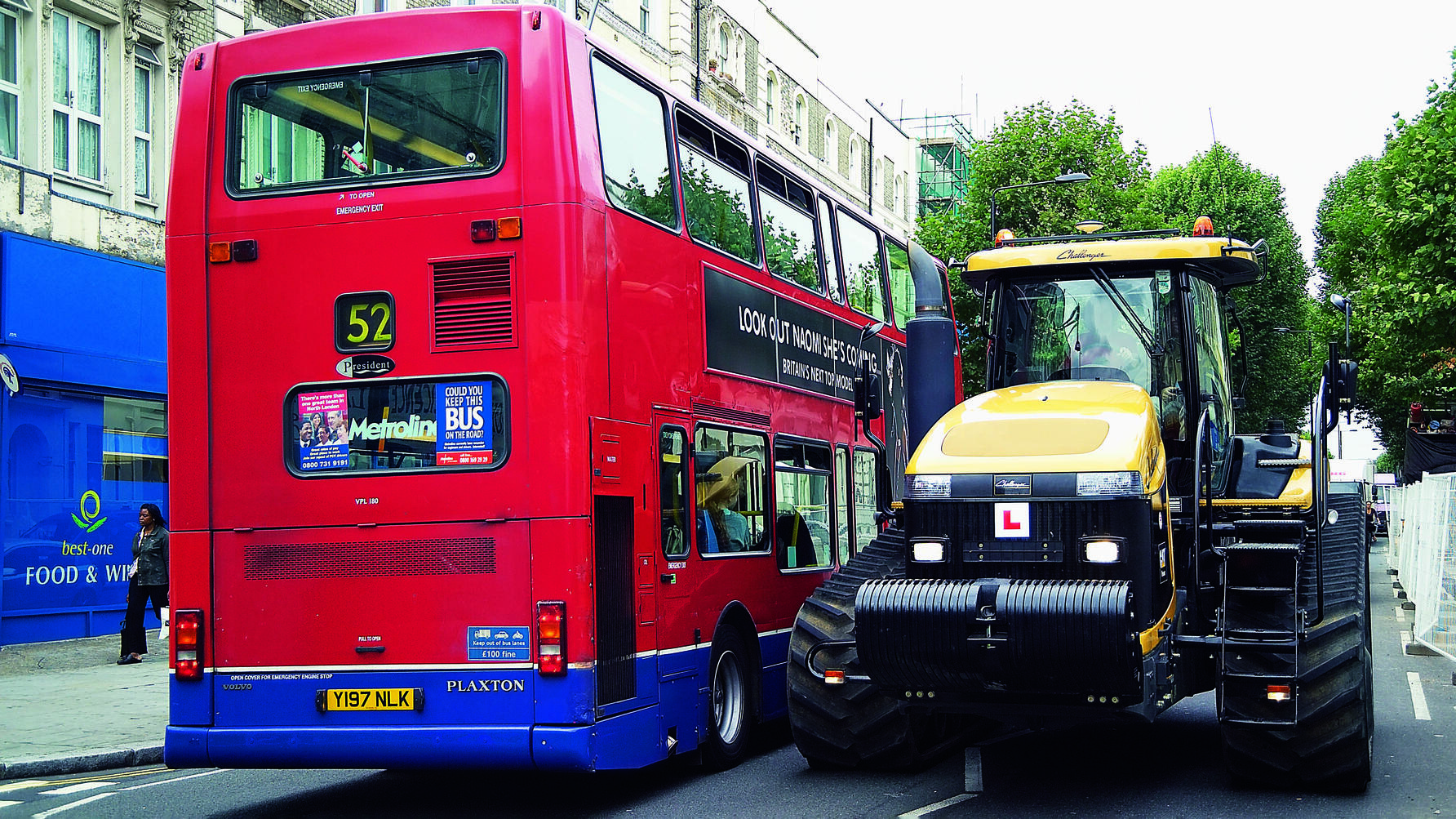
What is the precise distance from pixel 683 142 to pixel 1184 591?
→ 4.30 m

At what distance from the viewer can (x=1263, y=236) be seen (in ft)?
146

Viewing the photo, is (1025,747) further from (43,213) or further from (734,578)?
(43,213)

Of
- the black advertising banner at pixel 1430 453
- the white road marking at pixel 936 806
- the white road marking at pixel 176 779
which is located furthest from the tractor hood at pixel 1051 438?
the black advertising banner at pixel 1430 453

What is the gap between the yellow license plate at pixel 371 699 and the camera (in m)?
7.91

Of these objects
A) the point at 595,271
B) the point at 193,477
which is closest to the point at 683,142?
the point at 595,271

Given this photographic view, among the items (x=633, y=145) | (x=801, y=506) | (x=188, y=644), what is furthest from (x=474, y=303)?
(x=801, y=506)

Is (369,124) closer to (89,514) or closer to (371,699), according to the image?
(371,699)

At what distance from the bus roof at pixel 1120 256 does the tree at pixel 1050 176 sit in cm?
2668

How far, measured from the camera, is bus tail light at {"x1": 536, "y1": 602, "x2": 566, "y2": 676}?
305 inches

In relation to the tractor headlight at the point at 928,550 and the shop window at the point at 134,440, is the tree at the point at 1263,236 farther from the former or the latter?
the tractor headlight at the point at 928,550

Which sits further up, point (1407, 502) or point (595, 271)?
point (595, 271)

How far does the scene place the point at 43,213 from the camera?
17.3 m

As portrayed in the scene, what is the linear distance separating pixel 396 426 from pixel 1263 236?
41065mm

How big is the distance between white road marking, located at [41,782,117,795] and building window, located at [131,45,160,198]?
11064 millimetres
